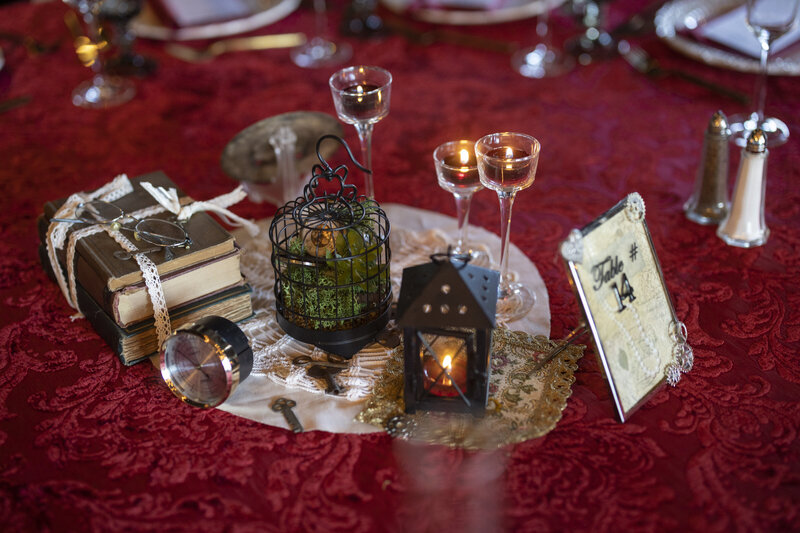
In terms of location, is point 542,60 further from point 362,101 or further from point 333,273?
point 333,273

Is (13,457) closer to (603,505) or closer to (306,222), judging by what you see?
(306,222)

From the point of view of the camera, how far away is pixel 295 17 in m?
2.54

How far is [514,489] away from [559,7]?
1896 millimetres

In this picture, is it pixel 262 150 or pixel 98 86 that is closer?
pixel 262 150

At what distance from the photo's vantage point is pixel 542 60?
7.29 feet

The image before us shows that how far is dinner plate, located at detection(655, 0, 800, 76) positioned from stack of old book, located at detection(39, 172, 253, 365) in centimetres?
145

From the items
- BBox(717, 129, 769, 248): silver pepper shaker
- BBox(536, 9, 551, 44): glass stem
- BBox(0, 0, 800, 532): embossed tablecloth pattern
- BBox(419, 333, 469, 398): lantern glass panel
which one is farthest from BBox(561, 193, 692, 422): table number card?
BBox(536, 9, 551, 44): glass stem

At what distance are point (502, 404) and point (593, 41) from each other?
4.87 ft

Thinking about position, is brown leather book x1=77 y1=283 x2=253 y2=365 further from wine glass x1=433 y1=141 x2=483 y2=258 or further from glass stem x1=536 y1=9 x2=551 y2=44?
glass stem x1=536 y1=9 x2=551 y2=44

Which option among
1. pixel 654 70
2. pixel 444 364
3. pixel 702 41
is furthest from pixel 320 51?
pixel 444 364

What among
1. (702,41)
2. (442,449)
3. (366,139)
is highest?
(366,139)

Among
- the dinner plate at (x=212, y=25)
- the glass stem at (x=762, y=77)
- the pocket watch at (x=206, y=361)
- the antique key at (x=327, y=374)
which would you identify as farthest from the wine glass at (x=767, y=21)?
the dinner plate at (x=212, y=25)

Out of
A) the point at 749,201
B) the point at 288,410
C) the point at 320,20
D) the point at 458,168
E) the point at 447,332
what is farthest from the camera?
the point at 320,20

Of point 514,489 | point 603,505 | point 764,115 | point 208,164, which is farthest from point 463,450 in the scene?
point 764,115
